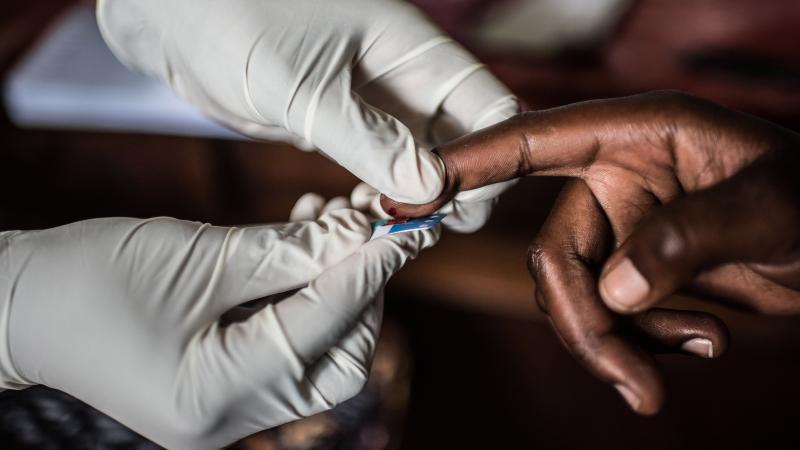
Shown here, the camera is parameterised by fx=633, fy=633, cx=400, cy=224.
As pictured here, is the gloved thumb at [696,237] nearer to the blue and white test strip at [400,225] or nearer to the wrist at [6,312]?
the blue and white test strip at [400,225]

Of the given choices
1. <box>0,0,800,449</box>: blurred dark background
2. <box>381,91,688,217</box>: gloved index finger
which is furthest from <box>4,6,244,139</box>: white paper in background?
<box>381,91,688,217</box>: gloved index finger

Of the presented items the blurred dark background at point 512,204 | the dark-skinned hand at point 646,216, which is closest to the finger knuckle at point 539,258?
the dark-skinned hand at point 646,216

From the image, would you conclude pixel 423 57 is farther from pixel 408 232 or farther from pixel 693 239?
pixel 693 239

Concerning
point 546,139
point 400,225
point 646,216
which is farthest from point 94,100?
point 646,216

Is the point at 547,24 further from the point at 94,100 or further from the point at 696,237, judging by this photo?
the point at 696,237

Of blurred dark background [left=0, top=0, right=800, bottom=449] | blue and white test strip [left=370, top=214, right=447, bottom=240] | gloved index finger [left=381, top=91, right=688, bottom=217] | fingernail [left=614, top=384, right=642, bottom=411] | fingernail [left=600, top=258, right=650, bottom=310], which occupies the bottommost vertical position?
blurred dark background [left=0, top=0, right=800, bottom=449]

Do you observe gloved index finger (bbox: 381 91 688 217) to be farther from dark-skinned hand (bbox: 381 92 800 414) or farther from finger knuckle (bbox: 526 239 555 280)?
finger knuckle (bbox: 526 239 555 280)
